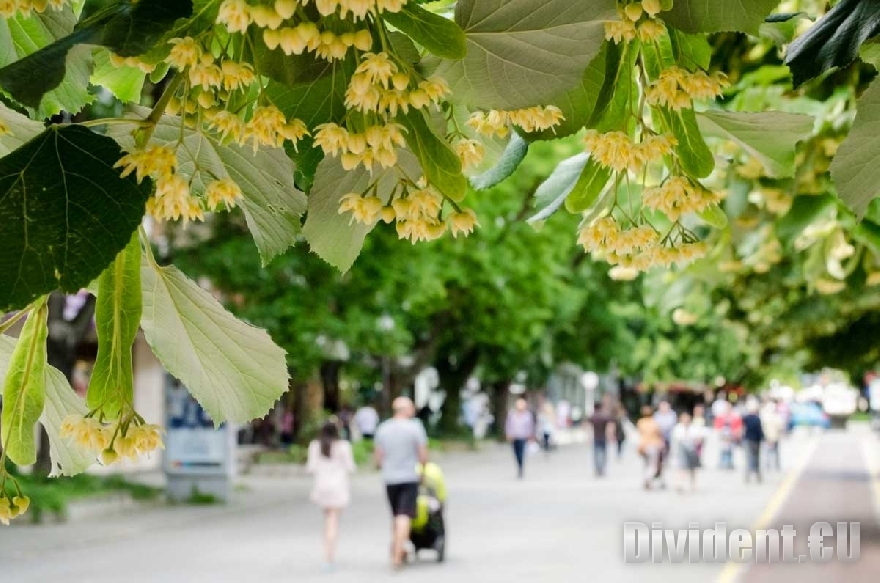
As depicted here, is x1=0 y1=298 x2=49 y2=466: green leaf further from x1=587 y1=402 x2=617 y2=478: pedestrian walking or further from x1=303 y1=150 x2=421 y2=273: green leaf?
x1=587 y1=402 x2=617 y2=478: pedestrian walking

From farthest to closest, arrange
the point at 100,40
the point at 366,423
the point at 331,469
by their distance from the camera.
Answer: the point at 366,423 < the point at 331,469 < the point at 100,40

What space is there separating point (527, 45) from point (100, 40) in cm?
40

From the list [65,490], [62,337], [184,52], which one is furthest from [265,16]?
[65,490]

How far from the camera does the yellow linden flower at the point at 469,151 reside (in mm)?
1399

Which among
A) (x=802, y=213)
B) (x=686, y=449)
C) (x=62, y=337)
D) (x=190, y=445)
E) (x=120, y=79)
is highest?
(x=62, y=337)

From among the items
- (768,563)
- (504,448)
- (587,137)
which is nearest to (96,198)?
(587,137)

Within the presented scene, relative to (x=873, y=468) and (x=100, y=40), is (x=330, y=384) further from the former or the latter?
(x=100, y=40)

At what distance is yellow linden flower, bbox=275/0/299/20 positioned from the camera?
3.32ft

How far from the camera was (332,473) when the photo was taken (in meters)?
15.3

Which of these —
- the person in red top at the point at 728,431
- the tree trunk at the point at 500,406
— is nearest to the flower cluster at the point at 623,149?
the person in red top at the point at 728,431

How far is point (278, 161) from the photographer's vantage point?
4.48ft

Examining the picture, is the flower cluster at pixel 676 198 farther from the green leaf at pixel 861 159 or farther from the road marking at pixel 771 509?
the road marking at pixel 771 509

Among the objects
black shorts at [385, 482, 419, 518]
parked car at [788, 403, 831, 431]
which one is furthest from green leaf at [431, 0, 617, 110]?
parked car at [788, 403, 831, 431]

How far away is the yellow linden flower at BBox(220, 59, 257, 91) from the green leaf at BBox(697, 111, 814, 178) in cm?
63
